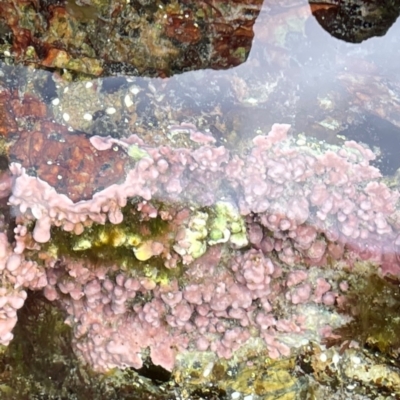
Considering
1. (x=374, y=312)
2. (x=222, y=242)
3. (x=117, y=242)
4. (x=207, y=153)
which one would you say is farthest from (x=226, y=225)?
(x=374, y=312)

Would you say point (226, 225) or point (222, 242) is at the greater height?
point (226, 225)

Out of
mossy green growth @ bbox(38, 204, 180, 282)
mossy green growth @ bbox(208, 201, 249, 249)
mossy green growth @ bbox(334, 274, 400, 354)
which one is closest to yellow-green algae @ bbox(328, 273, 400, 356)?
mossy green growth @ bbox(334, 274, 400, 354)

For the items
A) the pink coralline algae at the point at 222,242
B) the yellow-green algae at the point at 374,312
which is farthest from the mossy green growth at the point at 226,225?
the yellow-green algae at the point at 374,312

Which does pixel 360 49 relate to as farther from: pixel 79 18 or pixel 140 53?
pixel 79 18

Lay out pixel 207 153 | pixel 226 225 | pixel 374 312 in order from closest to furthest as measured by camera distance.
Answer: pixel 207 153 < pixel 226 225 < pixel 374 312

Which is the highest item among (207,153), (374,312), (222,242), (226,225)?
(207,153)

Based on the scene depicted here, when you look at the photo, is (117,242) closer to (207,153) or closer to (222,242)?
(222,242)
